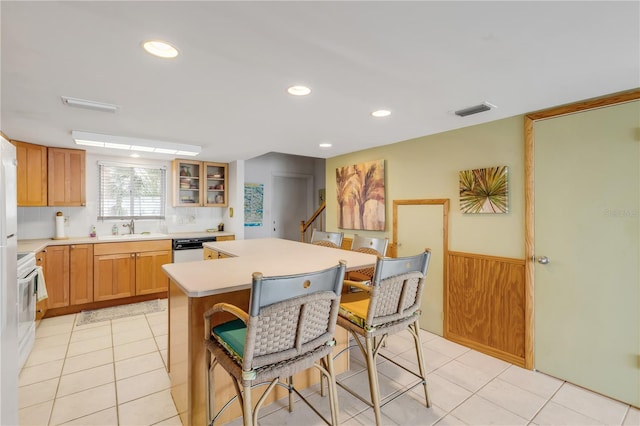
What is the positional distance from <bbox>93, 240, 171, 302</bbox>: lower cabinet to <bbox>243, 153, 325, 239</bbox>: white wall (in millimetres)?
1857

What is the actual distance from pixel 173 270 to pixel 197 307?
0.38 metres

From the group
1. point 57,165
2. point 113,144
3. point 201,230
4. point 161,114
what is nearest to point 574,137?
point 161,114

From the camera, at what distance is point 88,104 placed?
224 centimetres

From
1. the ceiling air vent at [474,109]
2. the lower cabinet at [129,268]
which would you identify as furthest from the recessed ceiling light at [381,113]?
the lower cabinet at [129,268]

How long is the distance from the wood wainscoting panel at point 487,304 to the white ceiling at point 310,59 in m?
1.34

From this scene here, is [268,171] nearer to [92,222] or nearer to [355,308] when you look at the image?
[92,222]

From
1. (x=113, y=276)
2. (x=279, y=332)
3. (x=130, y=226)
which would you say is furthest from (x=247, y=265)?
(x=130, y=226)

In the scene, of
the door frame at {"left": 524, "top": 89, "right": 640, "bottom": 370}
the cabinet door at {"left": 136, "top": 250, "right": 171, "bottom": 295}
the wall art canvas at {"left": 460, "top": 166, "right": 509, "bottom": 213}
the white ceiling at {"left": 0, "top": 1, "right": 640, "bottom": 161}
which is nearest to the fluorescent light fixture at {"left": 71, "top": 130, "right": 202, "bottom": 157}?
the white ceiling at {"left": 0, "top": 1, "right": 640, "bottom": 161}

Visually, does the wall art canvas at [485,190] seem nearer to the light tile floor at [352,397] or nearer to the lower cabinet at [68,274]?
the light tile floor at [352,397]

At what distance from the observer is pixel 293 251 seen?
2.85m

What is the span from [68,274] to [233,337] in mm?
3511

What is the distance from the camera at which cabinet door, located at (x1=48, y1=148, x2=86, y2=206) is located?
383cm

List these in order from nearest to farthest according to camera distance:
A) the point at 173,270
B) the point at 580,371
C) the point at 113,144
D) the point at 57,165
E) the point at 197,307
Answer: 1. the point at 197,307
2. the point at 173,270
3. the point at 580,371
4. the point at 113,144
5. the point at 57,165

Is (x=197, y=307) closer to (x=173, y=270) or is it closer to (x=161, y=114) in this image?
(x=173, y=270)
